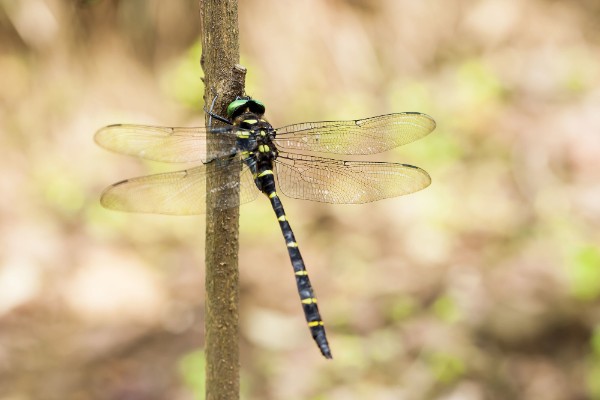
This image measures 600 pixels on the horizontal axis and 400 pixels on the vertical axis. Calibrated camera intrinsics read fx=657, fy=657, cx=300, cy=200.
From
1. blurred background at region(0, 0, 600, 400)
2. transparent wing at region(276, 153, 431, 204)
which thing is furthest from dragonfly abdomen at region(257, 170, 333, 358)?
blurred background at region(0, 0, 600, 400)

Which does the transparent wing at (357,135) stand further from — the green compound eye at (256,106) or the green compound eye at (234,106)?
the green compound eye at (234,106)

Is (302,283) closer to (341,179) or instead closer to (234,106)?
(341,179)

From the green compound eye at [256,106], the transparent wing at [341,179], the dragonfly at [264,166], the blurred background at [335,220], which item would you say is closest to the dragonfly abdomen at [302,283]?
the dragonfly at [264,166]

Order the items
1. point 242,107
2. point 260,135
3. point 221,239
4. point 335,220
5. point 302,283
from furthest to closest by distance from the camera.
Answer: point 335,220, point 302,283, point 260,135, point 242,107, point 221,239

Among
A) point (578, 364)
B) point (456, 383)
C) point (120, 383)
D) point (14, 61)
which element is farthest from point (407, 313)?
point (14, 61)

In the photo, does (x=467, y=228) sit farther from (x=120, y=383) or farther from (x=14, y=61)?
(x=14, y=61)

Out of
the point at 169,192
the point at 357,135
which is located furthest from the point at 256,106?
the point at 357,135

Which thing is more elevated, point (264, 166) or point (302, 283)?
point (264, 166)

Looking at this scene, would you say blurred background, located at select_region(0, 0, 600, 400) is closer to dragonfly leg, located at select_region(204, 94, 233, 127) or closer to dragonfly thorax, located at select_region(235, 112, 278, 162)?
dragonfly thorax, located at select_region(235, 112, 278, 162)
